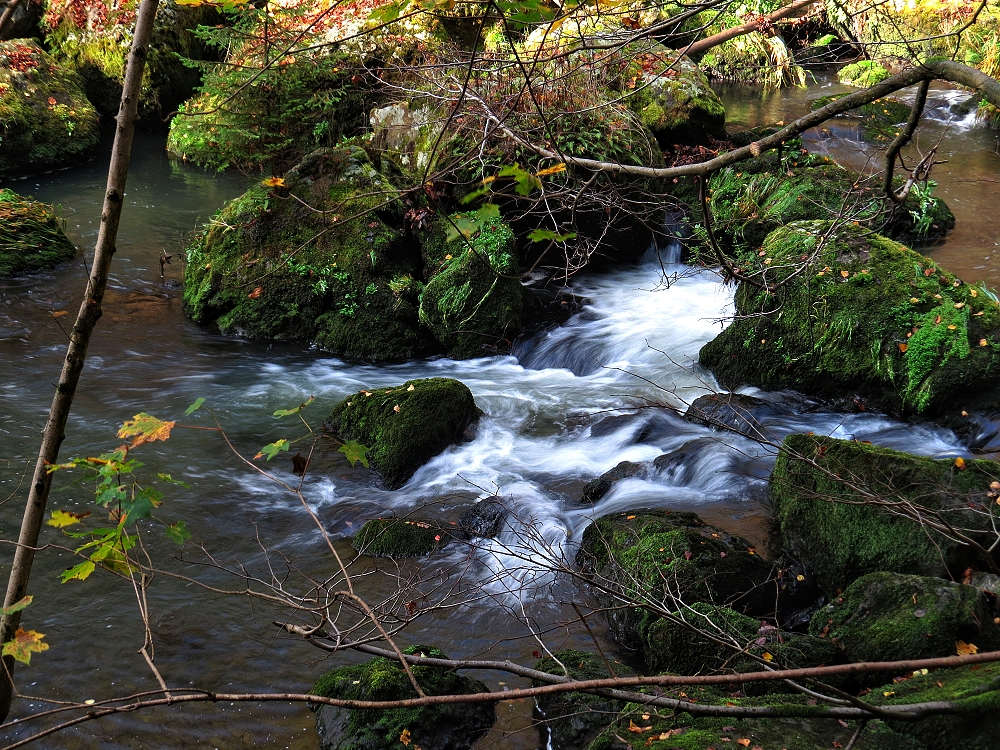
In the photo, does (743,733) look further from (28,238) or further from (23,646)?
(28,238)

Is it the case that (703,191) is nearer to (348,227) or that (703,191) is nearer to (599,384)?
(599,384)

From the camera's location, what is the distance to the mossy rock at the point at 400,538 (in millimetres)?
4980

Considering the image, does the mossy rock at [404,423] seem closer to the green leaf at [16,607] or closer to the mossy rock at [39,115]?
the green leaf at [16,607]

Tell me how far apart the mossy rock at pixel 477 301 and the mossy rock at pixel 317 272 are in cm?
29

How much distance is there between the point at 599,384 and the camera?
25.1ft

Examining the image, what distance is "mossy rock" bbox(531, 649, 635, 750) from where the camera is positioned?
3.37 meters

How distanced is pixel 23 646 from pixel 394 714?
1.86 metres

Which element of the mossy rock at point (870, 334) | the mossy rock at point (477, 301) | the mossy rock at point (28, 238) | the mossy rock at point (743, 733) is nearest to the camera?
the mossy rock at point (743, 733)

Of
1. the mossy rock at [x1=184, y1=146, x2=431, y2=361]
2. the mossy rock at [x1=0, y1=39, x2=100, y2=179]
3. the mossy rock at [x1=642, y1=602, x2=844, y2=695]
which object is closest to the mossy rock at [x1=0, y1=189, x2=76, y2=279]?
the mossy rock at [x1=184, y1=146, x2=431, y2=361]

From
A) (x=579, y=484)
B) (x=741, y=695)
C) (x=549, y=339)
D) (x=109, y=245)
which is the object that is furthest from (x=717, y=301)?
(x=109, y=245)

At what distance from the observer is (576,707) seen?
345 centimetres

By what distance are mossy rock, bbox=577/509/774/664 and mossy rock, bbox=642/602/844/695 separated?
166mm

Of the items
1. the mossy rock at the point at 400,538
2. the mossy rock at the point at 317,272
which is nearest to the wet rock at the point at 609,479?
the mossy rock at the point at 400,538

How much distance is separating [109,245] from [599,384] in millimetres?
6101
